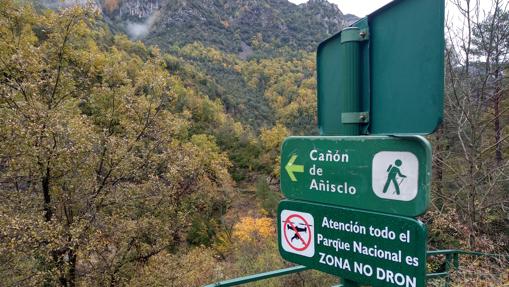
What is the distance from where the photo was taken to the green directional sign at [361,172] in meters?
1.28

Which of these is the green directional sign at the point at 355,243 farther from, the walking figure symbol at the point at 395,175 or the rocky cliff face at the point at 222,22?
the rocky cliff face at the point at 222,22

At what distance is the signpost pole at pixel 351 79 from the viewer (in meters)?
1.45

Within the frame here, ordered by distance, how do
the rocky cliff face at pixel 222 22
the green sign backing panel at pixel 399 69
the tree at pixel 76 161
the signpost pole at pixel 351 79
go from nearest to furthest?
the green sign backing panel at pixel 399 69, the signpost pole at pixel 351 79, the tree at pixel 76 161, the rocky cliff face at pixel 222 22

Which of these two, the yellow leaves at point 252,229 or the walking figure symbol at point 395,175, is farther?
the yellow leaves at point 252,229

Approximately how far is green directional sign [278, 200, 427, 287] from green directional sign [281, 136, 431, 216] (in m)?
0.05

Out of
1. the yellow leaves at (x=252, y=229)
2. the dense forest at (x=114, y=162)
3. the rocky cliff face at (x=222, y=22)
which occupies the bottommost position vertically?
the yellow leaves at (x=252, y=229)

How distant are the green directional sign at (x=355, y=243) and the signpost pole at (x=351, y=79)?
35cm

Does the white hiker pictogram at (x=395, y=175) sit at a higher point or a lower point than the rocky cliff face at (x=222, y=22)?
lower

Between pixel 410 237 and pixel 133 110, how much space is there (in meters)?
9.51

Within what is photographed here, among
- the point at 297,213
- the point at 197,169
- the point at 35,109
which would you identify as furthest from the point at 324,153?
the point at 197,169

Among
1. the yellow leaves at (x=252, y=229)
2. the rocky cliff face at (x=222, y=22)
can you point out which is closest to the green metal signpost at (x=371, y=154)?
the yellow leaves at (x=252, y=229)

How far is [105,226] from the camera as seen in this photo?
8719mm

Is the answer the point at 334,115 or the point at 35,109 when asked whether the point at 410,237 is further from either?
the point at 35,109

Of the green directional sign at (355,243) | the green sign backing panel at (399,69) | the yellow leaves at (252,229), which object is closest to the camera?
the green sign backing panel at (399,69)
